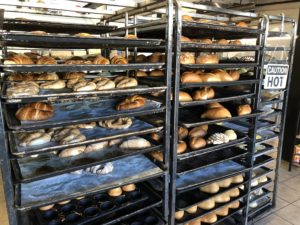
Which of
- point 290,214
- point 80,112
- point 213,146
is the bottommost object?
point 290,214

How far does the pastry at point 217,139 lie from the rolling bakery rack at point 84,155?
16.8 inches

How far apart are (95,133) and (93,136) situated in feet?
0.17

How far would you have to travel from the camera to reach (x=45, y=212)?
147 centimetres

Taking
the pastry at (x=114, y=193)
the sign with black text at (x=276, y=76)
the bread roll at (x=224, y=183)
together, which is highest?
the sign with black text at (x=276, y=76)

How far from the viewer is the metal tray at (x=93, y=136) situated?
1078mm

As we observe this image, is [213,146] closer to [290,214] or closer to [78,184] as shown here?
[78,184]

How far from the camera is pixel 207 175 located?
1.81 metres

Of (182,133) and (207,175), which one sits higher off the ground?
(182,133)

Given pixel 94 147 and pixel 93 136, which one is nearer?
pixel 93 136

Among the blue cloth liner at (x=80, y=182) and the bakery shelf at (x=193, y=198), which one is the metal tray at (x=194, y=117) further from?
the bakery shelf at (x=193, y=198)

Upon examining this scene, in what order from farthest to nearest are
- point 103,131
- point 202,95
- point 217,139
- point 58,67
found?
point 217,139
point 202,95
point 103,131
point 58,67

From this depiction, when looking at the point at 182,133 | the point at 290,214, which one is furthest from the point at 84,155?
the point at 290,214

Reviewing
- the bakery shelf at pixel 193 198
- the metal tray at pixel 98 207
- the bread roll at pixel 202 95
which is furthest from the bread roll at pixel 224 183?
the bread roll at pixel 202 95

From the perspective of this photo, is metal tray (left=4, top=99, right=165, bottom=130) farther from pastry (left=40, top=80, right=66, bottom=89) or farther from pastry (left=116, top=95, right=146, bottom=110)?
pastry (left=40, top=80, right=66, bottom=89)
